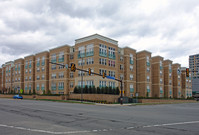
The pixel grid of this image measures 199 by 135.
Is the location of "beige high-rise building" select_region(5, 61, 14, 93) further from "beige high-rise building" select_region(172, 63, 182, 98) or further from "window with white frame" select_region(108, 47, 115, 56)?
"beige high-rise building" select_region(172, 63, 182, 98)

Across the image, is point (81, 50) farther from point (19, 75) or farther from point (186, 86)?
point (186, 86)

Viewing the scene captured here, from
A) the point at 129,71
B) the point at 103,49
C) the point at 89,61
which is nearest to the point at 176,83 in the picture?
the point at 129,71

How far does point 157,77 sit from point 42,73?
137 ft

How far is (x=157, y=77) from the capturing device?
224ft

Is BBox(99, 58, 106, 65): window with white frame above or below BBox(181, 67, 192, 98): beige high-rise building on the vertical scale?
above

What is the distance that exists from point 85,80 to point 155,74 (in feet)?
104

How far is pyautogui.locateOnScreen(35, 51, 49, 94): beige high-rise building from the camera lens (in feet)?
209

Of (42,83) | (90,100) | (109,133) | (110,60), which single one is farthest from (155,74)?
(109,133)

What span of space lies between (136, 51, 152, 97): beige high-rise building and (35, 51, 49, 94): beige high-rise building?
31593 mm

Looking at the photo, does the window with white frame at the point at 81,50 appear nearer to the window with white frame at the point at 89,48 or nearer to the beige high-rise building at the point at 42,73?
the window with white frame at the point at 89,48

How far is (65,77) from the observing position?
56812mm

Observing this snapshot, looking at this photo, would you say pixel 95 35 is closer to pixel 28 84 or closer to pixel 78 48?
pixel 78 48

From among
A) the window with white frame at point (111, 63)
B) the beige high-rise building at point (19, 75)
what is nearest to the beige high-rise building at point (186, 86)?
the window with white frame at point (111, 63)

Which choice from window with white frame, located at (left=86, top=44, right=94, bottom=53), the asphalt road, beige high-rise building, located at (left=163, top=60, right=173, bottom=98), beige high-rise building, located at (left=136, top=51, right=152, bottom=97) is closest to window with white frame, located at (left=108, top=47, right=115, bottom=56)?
window with white frame, located at (left=86, top=44, right=94, bottom=53)
